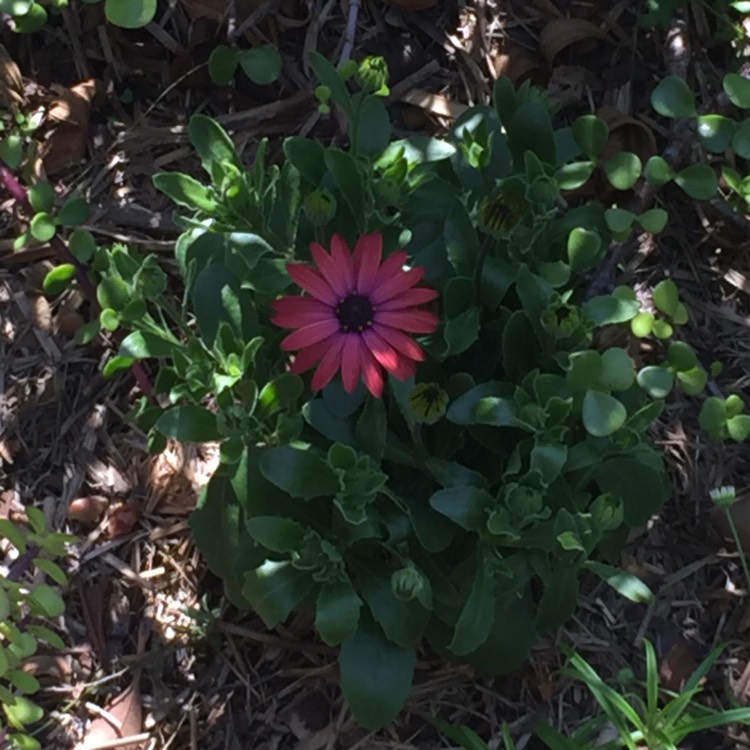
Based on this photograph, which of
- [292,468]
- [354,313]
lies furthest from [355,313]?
[292,468]

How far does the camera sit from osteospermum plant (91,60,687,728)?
1385mm

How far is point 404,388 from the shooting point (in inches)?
54.8

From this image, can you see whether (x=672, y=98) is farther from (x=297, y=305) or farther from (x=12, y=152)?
(x=12, y=152)

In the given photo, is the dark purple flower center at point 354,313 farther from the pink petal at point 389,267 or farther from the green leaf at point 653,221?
the green leaf at point 653,221

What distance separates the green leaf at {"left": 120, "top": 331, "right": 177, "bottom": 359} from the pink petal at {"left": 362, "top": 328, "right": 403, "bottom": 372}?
10.6 inches

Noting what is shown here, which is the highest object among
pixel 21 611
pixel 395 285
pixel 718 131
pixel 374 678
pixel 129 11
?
pixel 129 11

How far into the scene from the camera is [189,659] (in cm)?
176

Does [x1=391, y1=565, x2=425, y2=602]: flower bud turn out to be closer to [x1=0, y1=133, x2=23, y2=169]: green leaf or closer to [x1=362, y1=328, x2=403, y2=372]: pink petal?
[x1=362, y1=328, x2=403, y2=372]: pink petal

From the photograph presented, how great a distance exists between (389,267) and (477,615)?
18.2 inches

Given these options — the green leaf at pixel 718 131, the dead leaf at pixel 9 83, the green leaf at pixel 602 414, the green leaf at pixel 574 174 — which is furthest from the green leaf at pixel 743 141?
the dead leaf at pixel 9 83

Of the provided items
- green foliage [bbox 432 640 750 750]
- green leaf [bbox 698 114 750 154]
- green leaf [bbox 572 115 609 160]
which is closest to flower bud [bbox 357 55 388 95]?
green leaf [bbox 572 115 609 160]

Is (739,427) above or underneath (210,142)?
underneath

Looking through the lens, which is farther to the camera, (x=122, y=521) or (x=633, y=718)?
(x=122, y=521)

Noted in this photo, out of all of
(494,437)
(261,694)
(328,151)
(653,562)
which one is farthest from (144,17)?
(653,562)
